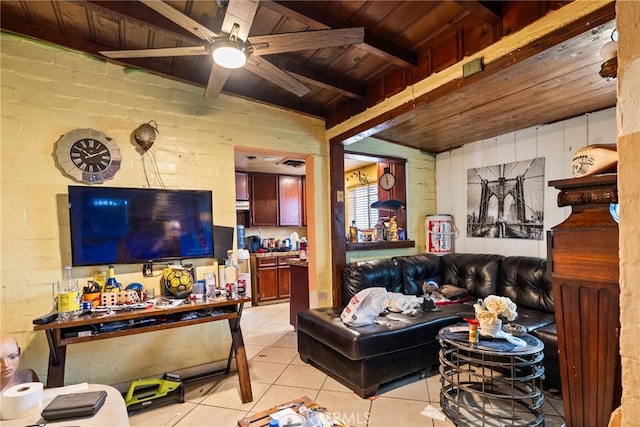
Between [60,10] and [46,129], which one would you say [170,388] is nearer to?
[46,129]

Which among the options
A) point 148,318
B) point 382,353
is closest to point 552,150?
point 382,353

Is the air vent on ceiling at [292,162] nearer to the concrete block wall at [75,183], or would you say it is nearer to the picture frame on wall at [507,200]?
the concrete block wall at [75,183]

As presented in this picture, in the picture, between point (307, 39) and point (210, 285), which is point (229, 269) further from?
point (307, 39)

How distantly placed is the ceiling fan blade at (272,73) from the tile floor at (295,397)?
2.28m

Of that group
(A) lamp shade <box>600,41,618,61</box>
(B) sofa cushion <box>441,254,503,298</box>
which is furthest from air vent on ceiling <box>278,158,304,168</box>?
(A) lamp shade <box>600,41,618,61</box>

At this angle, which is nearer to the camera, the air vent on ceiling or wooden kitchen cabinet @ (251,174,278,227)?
the air vent on ceiling

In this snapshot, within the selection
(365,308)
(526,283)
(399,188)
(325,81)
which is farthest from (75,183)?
(526,283)

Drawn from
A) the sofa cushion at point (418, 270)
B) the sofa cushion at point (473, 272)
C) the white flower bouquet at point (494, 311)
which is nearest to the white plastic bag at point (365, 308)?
the white flower bouquet at point (494, 311)

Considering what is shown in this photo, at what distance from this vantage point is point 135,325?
2105 millimetres

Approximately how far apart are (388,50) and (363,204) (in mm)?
3783

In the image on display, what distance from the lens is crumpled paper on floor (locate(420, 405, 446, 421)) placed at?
205 cm

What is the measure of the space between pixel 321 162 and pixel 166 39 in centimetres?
187

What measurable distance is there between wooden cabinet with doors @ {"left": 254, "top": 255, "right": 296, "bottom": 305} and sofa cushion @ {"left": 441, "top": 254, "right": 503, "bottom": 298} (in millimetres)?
2469

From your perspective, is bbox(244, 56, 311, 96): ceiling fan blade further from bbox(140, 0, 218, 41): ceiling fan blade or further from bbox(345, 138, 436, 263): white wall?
bbox(345, 138, 436, 263): white wall
